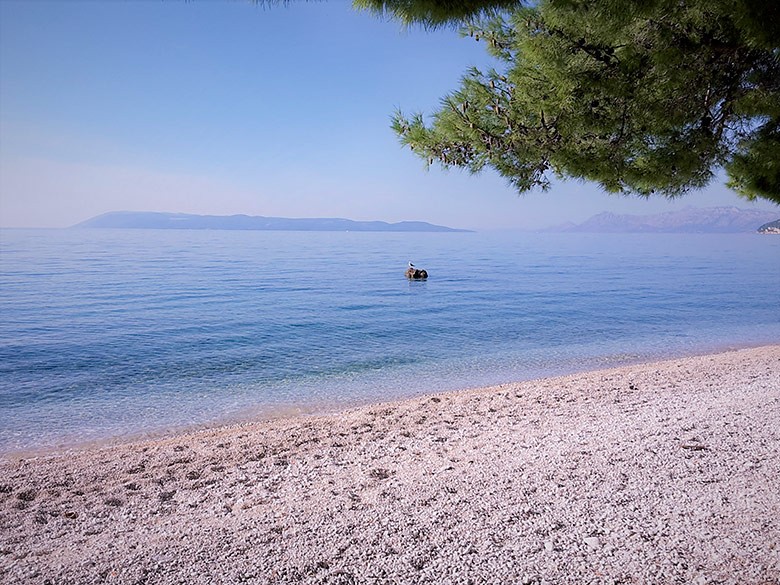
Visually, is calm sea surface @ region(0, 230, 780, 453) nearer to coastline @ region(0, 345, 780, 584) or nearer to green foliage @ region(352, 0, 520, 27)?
coastline @ region(0, 345, 780, 584)

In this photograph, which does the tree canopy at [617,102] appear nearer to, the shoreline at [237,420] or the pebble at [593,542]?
Answer: the pebble at [593,542]

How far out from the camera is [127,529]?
4.79 metres

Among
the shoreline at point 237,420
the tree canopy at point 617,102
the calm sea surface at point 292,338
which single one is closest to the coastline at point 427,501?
the shoreline at point 237,420

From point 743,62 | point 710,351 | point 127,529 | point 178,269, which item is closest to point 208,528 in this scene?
point 127,529

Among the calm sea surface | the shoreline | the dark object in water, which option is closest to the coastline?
the shoreline

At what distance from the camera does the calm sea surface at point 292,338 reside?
10.6 metres

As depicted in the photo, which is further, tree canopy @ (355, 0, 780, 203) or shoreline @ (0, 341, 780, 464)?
shoreline @ (0, 341, 780, 464)

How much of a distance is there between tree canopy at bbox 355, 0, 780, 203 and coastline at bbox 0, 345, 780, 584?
3.21 meters

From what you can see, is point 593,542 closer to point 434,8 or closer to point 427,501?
point 427,501

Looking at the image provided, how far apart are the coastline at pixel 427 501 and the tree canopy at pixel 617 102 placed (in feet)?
10.5

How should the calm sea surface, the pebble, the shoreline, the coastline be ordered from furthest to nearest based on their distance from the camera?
the calm sea surface
the shoreline
the pebble
the coastline

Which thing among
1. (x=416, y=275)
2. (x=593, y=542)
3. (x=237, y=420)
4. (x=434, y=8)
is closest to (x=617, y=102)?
(x=434, y=8)

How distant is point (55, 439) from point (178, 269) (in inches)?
1511

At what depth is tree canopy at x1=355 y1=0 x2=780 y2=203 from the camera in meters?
4.25
